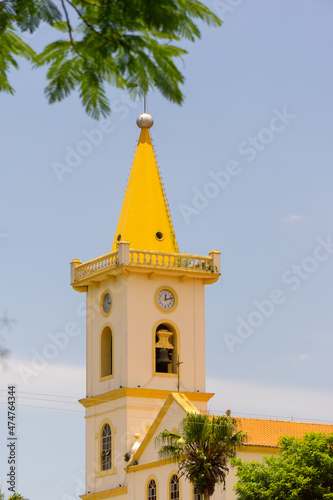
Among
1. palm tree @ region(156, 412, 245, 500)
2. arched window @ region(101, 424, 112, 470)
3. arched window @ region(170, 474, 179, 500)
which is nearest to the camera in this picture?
palm tree @ region(156, 412, 245, 500)

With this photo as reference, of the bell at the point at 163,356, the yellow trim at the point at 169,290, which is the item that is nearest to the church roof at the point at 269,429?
the bell at the point at 163,356

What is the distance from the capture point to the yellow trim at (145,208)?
42.6 m

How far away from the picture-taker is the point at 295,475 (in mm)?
31703

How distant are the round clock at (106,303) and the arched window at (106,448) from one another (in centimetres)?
430

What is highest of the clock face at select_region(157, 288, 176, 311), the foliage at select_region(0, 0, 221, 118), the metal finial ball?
the metal finial ball

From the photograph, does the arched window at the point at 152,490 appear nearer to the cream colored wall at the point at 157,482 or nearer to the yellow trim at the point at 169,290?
the cream colored wall at the point at 157,482

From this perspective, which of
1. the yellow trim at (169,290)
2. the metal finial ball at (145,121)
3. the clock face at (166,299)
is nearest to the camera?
the yellow trim at (169,290)

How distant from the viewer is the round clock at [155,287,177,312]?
4206 centimetres

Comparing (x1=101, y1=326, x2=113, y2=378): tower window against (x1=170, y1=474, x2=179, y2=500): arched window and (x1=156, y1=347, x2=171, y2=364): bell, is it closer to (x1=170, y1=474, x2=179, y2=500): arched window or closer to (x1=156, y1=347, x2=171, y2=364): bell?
(x1=156, y1=347, x2=171, y2=364): bell

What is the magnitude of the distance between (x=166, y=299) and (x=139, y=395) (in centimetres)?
392

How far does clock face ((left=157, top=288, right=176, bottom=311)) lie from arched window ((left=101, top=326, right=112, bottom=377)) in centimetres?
232

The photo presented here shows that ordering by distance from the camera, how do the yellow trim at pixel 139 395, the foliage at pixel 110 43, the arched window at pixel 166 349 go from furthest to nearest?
the arched window at pixel 166 349 → the yellow trim at pixel 139 395 → the foliage at pixel 110 43

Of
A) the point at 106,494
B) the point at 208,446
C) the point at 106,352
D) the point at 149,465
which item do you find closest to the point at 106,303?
the point at 106,352

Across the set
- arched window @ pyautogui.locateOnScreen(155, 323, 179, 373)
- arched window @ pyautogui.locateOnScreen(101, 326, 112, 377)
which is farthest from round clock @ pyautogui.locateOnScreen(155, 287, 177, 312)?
arched window @ pyautogui.locateOnScreen(101, 326, 112, 377)
